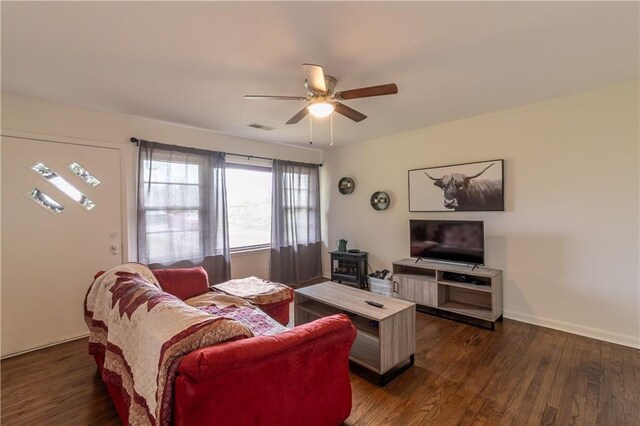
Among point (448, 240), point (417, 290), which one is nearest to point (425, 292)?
point (417, 290)

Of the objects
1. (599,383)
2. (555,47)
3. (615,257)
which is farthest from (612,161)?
(599,383)

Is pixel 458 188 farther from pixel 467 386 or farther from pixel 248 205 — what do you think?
pixel 248 205

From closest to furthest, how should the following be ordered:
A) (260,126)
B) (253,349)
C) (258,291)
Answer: (253,349) → (258,291) → (260,126)

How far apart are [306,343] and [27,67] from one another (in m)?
2.92

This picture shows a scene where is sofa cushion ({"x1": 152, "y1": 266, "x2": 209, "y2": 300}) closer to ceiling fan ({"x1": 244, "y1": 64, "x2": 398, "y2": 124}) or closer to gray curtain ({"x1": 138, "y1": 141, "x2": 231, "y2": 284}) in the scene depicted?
gray curtain ({"x1": 138, "y1": 141, "x2": 231, "y2": 284})

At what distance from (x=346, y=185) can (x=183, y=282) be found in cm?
309

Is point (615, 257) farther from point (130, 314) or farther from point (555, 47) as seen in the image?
point (130, 314)

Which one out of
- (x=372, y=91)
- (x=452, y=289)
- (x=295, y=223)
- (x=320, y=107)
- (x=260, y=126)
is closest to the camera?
(x=372, y=91)

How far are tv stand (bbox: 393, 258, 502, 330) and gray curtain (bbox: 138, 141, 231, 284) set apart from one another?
250 cm

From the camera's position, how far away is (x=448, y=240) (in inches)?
141

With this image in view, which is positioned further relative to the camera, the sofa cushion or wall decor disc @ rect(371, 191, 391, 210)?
wall decor disc @ rect(371, 191, 391, 210)

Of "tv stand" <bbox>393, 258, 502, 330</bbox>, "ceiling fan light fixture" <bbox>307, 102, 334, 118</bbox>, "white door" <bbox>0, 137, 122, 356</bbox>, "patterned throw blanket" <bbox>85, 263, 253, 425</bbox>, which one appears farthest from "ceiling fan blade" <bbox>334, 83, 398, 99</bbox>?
"white door" <bbox>0, 137, 122, 356</bbox>

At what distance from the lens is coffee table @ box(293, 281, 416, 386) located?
7.27ft

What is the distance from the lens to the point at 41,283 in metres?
2.84
